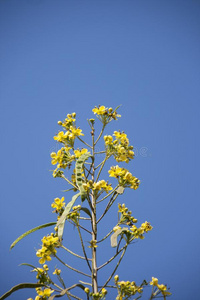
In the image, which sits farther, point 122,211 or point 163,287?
point 122,211

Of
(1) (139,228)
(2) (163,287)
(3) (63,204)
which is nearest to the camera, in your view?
(2) (163,287)

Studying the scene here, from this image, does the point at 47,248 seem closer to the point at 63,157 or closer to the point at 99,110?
the point at 63,157

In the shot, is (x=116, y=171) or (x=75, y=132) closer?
(x=116, y=171)

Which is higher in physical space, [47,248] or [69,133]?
[69,133]

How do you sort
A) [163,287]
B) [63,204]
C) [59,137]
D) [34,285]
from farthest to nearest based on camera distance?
1. [59,137]
2. [63,204]
3. [163,287]
4. [34,285]

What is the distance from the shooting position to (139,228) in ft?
8.04

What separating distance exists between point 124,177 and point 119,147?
39cm

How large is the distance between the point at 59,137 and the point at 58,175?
43 cm

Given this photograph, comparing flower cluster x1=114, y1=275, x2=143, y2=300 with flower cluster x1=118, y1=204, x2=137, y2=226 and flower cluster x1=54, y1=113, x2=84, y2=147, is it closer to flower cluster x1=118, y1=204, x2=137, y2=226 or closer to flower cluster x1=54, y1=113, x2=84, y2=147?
flower cluster x1=118, y1=204, x2=137, y2=226

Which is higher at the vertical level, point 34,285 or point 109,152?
point 109,152

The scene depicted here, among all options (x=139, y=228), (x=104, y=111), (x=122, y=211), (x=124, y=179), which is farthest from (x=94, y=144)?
(x=139, y=228)

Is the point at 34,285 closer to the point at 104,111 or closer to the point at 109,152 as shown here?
the point at 109,152

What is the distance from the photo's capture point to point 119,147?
2826mm

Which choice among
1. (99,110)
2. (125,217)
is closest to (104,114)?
(99,110)
